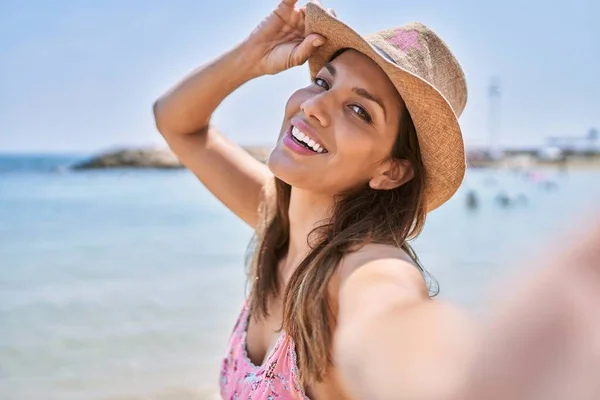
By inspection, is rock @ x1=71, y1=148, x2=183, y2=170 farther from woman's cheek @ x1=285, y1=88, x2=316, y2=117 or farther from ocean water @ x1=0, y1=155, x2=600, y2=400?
woman's cheek @ x1=285, y1=88, x2=316, y2=117

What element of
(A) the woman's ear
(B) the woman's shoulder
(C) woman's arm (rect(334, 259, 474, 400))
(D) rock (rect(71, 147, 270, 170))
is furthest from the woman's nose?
(D) rock (rect(71, 147, 270, 170))

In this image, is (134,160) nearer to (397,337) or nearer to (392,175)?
(392,175)

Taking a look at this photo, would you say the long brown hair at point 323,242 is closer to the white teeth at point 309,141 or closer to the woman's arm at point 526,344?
the white teeth at point 309,141

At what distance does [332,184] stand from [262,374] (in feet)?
1.86

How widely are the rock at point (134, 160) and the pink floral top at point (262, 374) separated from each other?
4651 centimetres

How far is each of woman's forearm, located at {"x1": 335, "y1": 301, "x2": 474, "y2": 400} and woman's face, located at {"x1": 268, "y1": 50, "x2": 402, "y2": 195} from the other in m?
0.78

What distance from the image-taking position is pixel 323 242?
6.76 feet

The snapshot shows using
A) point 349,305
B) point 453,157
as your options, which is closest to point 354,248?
point 349,305

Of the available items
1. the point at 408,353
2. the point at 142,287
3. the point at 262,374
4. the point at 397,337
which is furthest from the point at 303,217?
the point at 142,287

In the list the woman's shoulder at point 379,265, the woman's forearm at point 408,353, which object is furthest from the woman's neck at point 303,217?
the woman's forearm at point 408,353

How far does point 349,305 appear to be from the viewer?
148 centimetres

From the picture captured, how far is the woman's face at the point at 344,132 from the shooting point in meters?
2.05

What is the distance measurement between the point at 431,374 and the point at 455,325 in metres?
0.07

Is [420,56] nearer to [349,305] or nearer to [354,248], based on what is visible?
[354,248]
